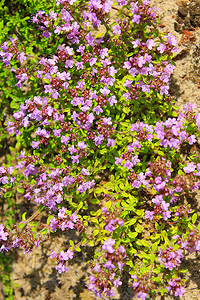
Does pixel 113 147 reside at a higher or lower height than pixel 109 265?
higher

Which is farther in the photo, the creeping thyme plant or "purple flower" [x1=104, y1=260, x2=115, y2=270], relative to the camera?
the creeping thyme plant

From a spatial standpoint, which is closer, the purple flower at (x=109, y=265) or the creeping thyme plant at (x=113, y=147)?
the purple flower at (x=109, y=265)

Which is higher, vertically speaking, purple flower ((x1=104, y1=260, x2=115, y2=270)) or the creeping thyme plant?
the creeping thyme plant

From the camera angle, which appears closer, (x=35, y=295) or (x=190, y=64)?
(x=190, y=64)

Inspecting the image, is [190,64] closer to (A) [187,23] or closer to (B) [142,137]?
(A) [187,23]

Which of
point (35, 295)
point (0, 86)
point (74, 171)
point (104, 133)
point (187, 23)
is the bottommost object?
point (35, 295)

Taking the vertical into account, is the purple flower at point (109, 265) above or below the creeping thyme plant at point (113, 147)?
below

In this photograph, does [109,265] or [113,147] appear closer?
[109,265]

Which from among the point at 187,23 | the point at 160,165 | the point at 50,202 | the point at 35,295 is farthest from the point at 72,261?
the point at 187,23
